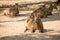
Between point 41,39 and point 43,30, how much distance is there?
1.25 m

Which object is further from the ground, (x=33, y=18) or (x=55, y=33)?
(x=33, y=18)

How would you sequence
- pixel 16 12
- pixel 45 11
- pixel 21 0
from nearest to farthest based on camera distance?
pixel 45 11 < pixel 16 12 < pixel 21 0

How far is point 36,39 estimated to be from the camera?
22.7ft

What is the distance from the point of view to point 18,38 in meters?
7.08

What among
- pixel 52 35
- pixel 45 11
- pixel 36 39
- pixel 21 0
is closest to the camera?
pixel 36 39

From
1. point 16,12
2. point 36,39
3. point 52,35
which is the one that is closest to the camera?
point 36,39

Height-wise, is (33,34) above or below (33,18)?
below

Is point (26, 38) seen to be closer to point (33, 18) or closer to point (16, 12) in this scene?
point (33, 18)

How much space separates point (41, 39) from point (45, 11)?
197 inches

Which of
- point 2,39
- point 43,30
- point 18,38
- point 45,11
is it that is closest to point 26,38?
point 18,38

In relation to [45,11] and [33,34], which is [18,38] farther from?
[45,11]

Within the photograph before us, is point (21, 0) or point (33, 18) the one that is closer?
point (33, 18)

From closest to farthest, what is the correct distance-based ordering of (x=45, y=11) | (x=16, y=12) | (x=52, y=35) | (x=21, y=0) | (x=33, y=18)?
(x=52, y=35), (x=33, y=18), (x=45, y=11), (x=16, y=12), (x=21, y=0)

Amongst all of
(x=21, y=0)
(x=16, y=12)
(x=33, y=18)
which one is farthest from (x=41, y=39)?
(x=21, y=0)
